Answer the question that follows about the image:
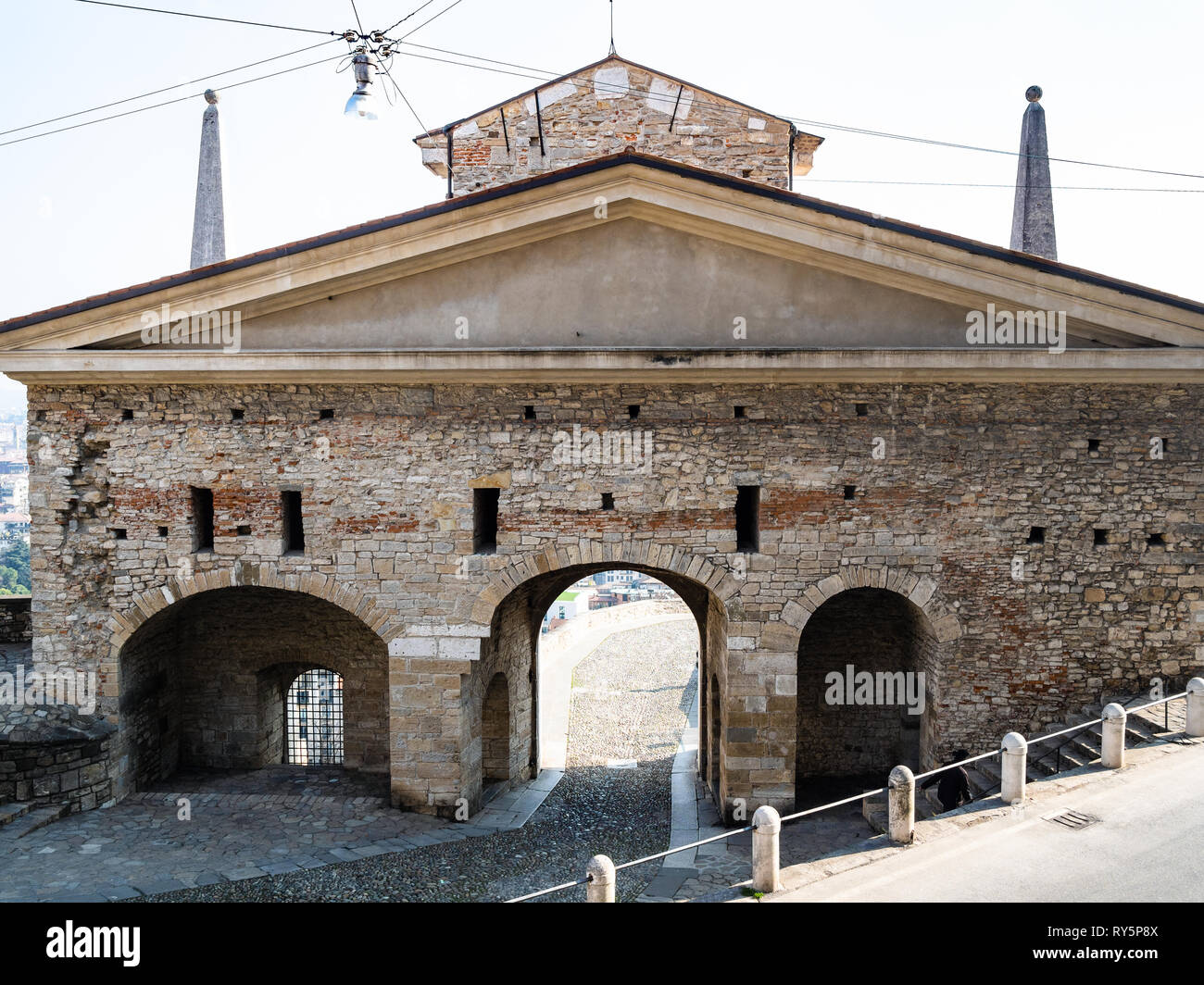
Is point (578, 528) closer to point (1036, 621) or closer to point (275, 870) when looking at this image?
point (275, 870)

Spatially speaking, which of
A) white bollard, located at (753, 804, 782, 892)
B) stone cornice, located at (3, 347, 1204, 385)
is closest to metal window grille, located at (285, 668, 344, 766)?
stone cornice, located at (3, 347, 1204, 385)

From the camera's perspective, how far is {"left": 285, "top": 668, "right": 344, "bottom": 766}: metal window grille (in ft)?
52.7

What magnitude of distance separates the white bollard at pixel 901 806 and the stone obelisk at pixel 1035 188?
13055mm

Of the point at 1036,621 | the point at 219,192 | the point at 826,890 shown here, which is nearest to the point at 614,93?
the point at 219,192

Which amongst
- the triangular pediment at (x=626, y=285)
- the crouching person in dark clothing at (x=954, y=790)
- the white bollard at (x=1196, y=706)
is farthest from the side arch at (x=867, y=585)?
the white bollard at (x=1196, y=706)

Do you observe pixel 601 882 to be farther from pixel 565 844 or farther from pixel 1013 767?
pixel 1013 767

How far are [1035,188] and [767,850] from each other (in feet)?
51.4

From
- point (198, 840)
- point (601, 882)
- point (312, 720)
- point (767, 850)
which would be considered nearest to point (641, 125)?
point (312, 720)

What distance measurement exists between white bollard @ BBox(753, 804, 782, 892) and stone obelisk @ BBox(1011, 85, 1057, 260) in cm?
1440

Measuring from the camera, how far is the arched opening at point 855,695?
13.7 meters

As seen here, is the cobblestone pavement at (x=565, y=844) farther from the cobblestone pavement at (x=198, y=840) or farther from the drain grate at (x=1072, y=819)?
the drain grate at (x=1072, y=819)

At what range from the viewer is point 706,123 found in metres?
16.8

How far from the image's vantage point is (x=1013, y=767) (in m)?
9.70

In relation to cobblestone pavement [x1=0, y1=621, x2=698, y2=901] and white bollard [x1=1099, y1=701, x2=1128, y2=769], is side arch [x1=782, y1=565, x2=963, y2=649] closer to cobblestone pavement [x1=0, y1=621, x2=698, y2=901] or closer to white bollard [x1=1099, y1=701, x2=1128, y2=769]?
white bollard [x1=1099, y1=701, x2=1128, y2=769]
